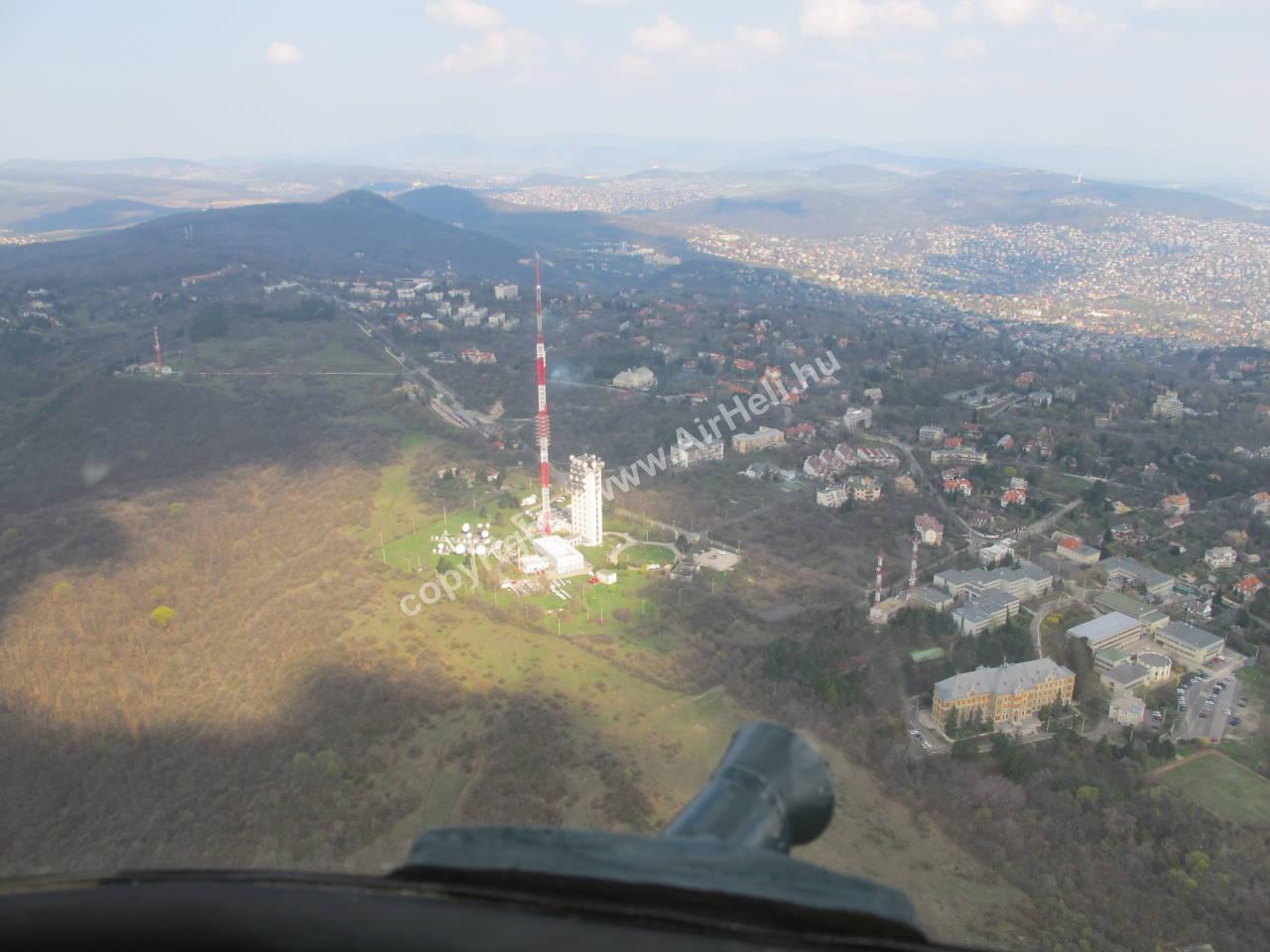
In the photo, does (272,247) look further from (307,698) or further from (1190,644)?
(1190,644)

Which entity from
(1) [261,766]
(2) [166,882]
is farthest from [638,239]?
(2) [166,882]

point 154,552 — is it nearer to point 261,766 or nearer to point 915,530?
point 261,766

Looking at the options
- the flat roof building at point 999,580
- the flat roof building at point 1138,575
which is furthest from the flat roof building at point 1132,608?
the flat roof building at point 999,580

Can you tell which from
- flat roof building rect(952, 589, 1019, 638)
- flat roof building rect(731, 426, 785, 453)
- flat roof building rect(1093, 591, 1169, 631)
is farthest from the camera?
flat roof building rect(731, 426, 785, 453)

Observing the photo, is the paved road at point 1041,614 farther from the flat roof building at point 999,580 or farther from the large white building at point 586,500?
the large white building at point 586,500

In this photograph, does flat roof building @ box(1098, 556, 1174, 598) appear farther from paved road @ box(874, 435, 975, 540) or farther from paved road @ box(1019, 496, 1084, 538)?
paved road @ box(874, 435, 975, 540)

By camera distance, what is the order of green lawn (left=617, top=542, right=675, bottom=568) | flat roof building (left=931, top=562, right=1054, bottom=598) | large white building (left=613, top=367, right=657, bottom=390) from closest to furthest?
flat roof building (left=931, top=562, right=1054, bottom=598)
green lawn (left=617, top=542, right=675, bottom=568)
large white building (left=613, top=367, right=657, bottom=390)

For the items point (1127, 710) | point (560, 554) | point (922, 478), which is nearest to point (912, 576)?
point (1127, 710)

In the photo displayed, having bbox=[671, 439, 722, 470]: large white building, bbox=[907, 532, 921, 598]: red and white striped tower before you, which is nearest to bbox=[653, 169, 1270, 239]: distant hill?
bbox=[671, 439, 722, 470]: large white building
